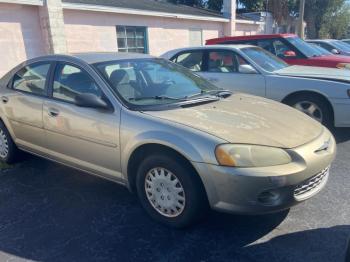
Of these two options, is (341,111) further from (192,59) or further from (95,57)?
(95,57)

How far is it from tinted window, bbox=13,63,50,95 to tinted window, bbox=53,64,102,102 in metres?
0.23

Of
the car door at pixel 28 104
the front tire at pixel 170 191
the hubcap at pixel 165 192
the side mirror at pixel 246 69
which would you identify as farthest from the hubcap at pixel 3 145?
the side mirror at pixel 246 69

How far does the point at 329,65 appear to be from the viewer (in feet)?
25.2

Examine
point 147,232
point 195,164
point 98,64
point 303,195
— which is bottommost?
point 147,232


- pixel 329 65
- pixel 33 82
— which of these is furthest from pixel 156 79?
pixel 329 65

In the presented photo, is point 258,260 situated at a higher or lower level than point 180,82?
lower

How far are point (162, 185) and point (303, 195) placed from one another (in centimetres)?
121

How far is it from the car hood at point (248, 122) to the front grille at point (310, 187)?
325 mm

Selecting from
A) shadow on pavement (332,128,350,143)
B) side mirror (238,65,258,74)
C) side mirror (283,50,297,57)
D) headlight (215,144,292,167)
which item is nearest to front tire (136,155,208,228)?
headlight (215,144,292,167)

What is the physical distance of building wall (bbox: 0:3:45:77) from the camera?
30.5ft

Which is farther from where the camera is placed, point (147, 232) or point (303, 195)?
point (147, 232)

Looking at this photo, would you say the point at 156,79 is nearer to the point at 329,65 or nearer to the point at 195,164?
the point at 195,164

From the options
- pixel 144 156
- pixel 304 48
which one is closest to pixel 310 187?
pixel 144 156

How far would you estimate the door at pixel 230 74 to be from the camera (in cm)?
609
